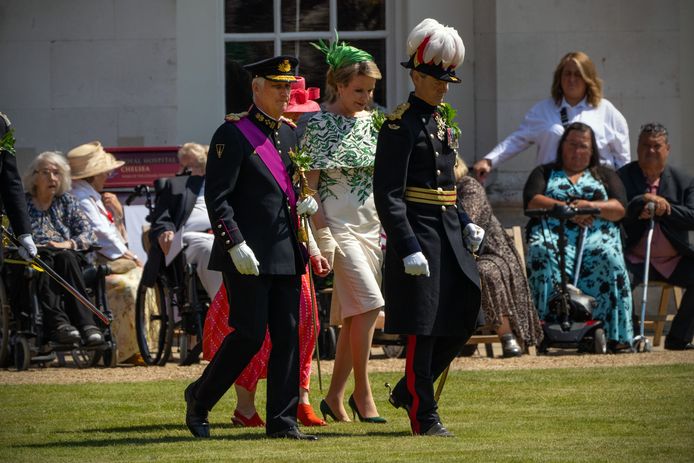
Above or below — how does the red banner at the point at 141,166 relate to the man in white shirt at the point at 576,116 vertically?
below

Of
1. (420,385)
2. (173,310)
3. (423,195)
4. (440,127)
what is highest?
(440,127)

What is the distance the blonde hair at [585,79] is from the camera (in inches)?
531

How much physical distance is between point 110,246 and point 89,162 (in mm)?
739

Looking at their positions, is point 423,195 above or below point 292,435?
above

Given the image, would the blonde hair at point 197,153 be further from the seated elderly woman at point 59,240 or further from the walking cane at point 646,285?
the walking cane at point 646,285

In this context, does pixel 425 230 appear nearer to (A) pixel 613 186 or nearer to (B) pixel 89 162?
(A) pixel 613 186

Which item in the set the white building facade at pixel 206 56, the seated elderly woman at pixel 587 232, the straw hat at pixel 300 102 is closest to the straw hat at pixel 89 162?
the white building facade at pixel 206 56

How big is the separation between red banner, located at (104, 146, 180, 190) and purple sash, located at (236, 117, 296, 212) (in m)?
6.98

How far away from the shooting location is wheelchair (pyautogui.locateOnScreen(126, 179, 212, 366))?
1258 centimetres

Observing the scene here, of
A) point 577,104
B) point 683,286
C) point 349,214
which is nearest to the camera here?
point 349,214

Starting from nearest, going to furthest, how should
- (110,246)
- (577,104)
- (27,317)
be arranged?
(27,317), (110,246), (577,104)

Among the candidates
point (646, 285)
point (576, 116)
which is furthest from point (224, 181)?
point (576, 116)

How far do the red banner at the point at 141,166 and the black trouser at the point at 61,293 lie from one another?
2607 mm

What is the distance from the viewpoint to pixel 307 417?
884cm
